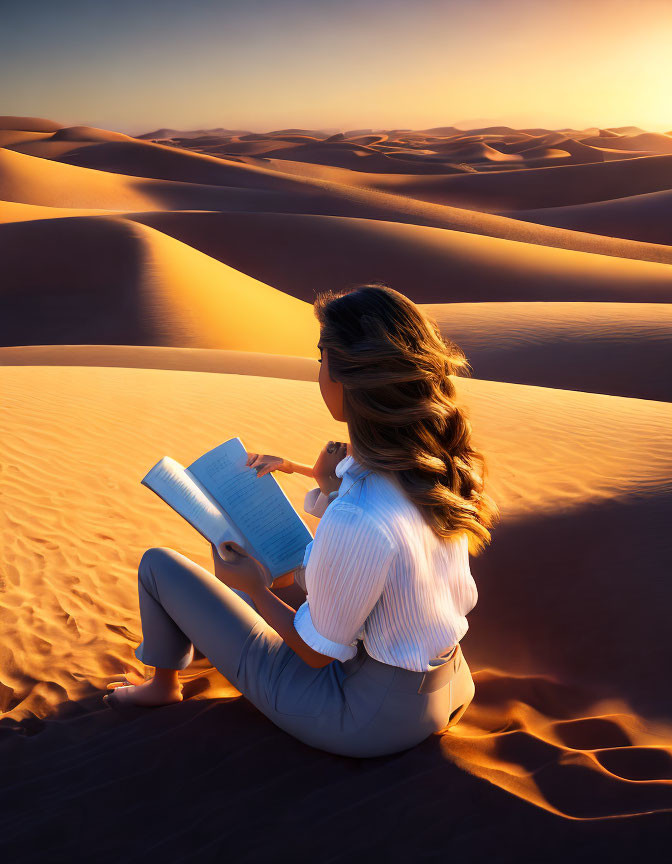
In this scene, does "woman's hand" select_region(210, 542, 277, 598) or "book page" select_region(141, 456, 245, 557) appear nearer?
"woman's hand" select_region(210, 542, 277, 598)

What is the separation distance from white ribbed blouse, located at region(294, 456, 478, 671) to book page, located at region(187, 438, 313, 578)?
1.39ft

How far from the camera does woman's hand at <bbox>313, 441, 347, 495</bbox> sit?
277cm

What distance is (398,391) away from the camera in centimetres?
194

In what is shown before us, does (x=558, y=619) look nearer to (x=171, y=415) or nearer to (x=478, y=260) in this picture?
(x=171, y=415)

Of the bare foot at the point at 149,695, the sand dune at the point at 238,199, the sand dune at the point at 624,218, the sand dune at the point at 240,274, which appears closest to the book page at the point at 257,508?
the bare foot at the point at 149,695

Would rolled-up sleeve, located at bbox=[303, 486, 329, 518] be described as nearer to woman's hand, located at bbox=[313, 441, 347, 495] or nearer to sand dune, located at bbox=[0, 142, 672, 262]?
woman's hand, located at bbox=[313, 441, 347, 495]

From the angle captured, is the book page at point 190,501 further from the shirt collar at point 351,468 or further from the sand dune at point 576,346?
the sand dune at point 576,346

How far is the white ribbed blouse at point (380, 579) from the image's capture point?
6.18ft

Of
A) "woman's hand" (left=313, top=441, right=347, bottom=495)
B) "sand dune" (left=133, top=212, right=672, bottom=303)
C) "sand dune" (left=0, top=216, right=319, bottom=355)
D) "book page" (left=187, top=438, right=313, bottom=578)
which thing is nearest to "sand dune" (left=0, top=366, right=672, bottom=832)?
"book page" (left=187, top=438, right=313, bottom=578)

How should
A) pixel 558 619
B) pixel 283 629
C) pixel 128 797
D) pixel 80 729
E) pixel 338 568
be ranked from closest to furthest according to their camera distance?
pixel 338 568 < pixel 283 629 < pixel 128 797 < pixel 80 729 < pixel 558 619

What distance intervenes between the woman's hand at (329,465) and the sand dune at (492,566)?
95 centimetres

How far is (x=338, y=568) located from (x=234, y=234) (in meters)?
23.7

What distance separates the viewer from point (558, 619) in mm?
3809

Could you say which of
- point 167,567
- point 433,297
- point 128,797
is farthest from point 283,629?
point 433,297
